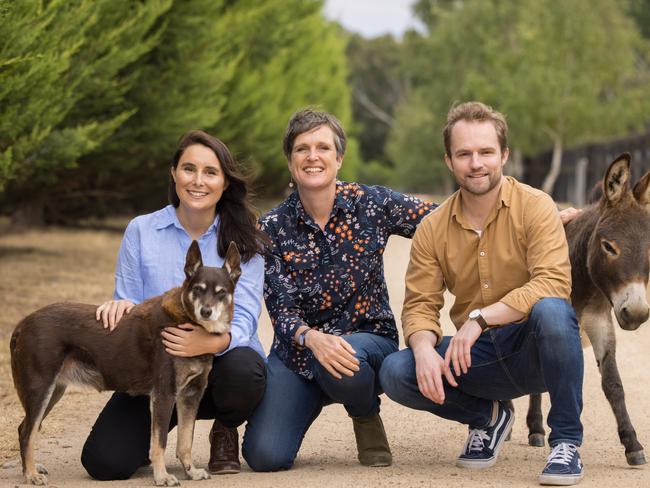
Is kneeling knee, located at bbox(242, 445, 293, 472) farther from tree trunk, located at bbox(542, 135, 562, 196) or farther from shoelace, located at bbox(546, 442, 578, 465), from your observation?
tree trunk, located at bbox(542, 135, 562, 196)

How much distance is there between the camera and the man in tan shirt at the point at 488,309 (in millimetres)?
5812

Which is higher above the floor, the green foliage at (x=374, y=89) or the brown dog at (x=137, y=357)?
the green foliage at (x=374, y=89)

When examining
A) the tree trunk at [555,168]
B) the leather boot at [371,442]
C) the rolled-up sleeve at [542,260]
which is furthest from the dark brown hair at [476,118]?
the tree trunk at [555,168]

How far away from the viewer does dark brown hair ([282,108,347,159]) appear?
21.9 ft

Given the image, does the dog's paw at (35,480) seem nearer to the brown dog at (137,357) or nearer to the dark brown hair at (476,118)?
the brown dog at (137,357)

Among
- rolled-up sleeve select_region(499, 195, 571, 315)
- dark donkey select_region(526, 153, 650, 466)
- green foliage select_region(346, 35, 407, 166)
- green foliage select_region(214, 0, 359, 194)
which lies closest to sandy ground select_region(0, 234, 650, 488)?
dark donkey select_region(526, 153, 650, 466)

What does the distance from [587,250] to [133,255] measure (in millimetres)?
2772

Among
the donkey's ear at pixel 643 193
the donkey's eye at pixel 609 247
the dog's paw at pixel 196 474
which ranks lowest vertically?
the dog's paw at pixel 196 474

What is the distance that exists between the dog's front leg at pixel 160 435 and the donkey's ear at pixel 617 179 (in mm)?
2854

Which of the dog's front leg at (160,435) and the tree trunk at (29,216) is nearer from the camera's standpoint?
the dog's front leg at (160,435)

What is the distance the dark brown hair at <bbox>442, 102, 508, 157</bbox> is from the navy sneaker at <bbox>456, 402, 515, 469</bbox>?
163 cm

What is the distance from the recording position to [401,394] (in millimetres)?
6219

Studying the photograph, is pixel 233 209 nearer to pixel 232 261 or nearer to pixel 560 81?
pixel 232 261

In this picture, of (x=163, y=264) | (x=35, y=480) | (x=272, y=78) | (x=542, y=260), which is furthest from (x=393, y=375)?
(x=272, y=78)
